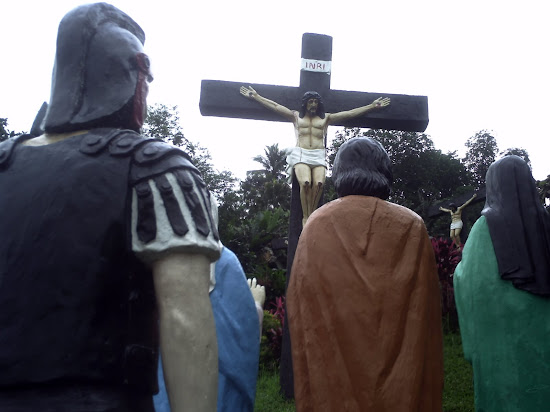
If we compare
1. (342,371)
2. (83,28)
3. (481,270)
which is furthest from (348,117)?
(83,28)

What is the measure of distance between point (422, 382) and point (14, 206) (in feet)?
6.78

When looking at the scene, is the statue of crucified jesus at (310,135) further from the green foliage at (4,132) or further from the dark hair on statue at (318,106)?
the green foliage at (4,132)

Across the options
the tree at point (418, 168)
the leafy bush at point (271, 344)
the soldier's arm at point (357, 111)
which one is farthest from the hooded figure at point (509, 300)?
the tree at point (418, 168)

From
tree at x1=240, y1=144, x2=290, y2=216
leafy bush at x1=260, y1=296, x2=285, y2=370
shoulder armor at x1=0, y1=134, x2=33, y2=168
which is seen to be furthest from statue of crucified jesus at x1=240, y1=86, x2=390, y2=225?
tree at x1=240, y1=144, x2=290, y2=216

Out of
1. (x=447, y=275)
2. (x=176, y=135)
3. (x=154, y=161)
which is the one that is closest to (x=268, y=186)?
(x=176, y=135)

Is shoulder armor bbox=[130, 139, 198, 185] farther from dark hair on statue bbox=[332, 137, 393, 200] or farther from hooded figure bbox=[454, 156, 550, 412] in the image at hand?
hooded figure bbox=[454, 156, 550, 412]

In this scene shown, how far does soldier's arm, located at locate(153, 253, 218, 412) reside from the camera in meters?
1.56

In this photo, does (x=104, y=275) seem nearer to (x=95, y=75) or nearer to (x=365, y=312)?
(x=95, y=75)

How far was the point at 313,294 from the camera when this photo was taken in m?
2.98

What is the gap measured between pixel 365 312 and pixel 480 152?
3860 centimetres

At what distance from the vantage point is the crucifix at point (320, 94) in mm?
6672

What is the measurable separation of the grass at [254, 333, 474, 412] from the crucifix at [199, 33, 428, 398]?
0.28 meters

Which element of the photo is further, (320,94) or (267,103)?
(320,94)

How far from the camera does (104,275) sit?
1.64 metres
